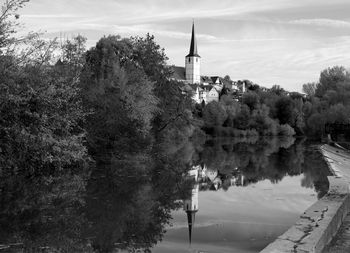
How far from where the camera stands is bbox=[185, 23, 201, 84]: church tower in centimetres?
14925

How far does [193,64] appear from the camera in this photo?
15438 cm

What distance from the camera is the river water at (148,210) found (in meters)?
11.0

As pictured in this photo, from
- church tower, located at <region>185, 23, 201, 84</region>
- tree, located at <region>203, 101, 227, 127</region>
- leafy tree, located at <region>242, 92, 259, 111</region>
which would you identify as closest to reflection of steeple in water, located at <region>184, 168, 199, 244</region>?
tree, located at <region>203, 101, 227, 127</region>

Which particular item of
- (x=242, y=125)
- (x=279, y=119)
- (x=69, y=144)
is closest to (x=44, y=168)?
(x=69, y=144)

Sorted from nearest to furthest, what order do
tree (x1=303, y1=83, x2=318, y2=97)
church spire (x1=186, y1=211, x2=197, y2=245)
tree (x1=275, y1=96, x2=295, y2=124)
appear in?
1. church spire (x1=186, y1=211, x2=197, y2=245)
2. tree (x1=275, y1=96, x2=295, y2=124)
3. tree (x1=303, y1=83, x2=318, y2=97)

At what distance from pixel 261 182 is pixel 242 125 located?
75.0 m

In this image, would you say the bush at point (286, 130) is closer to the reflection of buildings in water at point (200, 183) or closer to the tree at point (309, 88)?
the tree at point (309, 88)

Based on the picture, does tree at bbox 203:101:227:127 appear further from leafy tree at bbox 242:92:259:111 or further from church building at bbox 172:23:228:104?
church building at bbox 172:23:228:104

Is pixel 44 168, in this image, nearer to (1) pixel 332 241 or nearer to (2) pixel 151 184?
(2) pixel 151 184

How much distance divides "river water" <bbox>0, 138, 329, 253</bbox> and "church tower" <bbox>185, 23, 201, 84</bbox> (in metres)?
125

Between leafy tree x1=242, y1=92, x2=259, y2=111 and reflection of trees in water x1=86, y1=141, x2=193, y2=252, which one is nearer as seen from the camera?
reflection of trees in water x1=86, y1=141, x2=193, y2=252

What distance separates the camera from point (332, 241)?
31.7ft

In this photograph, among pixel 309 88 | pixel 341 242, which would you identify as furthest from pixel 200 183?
pixel 309 88

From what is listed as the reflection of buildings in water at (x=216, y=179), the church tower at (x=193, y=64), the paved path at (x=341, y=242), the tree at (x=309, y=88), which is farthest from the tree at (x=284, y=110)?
the paved path at (x=341, y=242)
